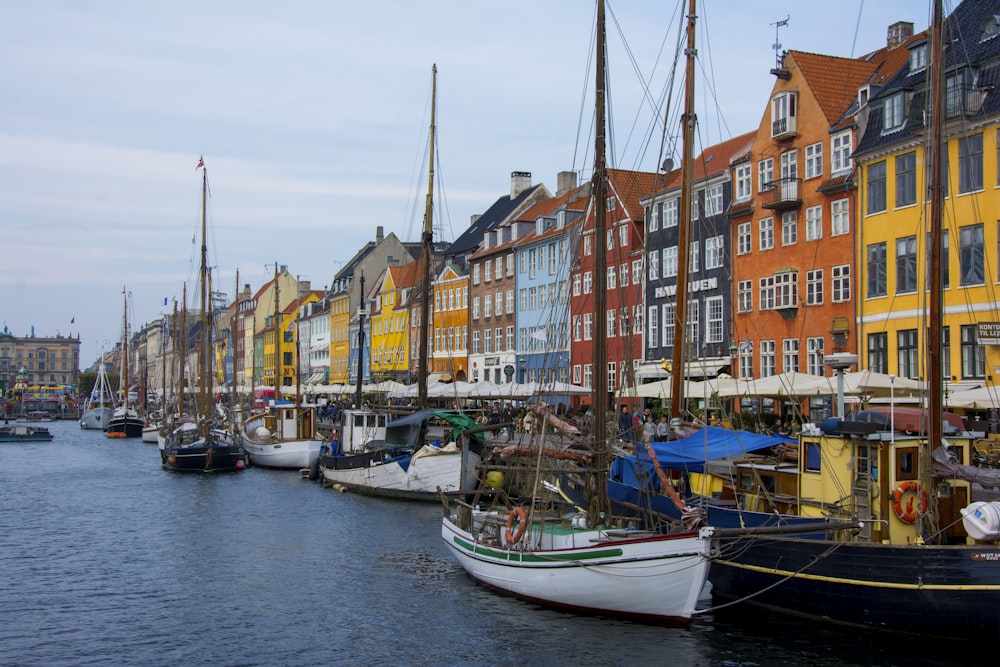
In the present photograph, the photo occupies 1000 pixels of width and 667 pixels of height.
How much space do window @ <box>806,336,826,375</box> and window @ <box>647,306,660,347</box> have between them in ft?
43.9

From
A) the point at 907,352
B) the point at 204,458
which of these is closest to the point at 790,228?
the point at 907,352

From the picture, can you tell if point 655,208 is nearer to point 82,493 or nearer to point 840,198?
point 840,198

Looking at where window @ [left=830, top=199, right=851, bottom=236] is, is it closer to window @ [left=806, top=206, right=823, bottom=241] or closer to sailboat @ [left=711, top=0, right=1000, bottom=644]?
window @ [left=806, top=206, right=823, bottom=241]

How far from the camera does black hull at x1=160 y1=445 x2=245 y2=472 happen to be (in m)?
58.7

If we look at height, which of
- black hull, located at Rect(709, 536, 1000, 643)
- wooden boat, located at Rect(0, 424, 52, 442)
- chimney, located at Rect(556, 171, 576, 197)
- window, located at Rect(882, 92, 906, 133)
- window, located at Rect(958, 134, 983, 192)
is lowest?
wooden boat, located at Rect(0, 424, 52, 442)

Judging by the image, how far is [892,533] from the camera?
2073cm

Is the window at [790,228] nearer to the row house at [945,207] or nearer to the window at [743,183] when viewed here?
the window at [743,183]

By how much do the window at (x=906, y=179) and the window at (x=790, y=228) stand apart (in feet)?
21.7

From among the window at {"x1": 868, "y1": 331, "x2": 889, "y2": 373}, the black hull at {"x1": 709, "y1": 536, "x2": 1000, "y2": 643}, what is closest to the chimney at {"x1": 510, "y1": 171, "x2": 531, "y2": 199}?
the window at {"x1": 868, "y1": 331, "x2": 889, "y2": 373}

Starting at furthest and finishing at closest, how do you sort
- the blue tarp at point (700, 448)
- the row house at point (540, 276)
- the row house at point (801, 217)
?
the row house at point (540, 276)
the row house at point (801, 217)
the blue tarp at point (700, 448)

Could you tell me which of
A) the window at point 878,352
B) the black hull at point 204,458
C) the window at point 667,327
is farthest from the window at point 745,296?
the black hull at point 204,458

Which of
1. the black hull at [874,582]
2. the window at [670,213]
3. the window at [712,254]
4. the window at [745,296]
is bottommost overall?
the black hull at [874,582]

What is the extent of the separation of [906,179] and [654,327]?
20.4m

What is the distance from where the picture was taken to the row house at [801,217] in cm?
4597
